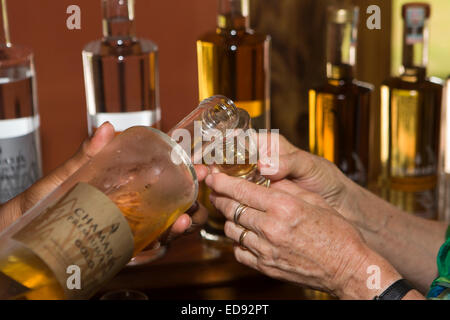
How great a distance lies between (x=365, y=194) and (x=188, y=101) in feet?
1.46

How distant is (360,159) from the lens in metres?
1.12

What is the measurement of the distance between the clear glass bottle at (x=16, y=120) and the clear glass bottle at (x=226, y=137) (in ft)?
0.99

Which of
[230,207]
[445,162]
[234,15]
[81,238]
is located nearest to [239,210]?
[230,207]

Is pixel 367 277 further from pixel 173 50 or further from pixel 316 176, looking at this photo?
pixel 173 50

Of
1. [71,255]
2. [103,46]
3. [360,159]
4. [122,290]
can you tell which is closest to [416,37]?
[360,159]

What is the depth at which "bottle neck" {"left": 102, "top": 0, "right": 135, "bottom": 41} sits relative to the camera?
96 cm

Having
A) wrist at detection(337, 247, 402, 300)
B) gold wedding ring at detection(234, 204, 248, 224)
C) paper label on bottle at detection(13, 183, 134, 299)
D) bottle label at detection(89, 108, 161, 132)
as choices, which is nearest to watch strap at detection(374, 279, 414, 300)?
wrist at detection(337, 247, 402, 300)

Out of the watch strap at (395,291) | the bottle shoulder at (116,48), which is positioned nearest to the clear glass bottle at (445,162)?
the watch strap at (395,291)

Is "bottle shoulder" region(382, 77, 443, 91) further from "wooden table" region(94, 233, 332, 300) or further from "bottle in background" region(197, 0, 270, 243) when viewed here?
"wooden table" region(94, 233, 332, 300)

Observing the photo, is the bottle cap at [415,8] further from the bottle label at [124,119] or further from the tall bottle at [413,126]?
the bottle label at [124,119]

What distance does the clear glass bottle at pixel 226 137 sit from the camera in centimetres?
74

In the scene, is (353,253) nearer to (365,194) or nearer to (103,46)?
(365,194)

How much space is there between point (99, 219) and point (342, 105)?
0.60 meters

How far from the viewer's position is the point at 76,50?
1.17 m
